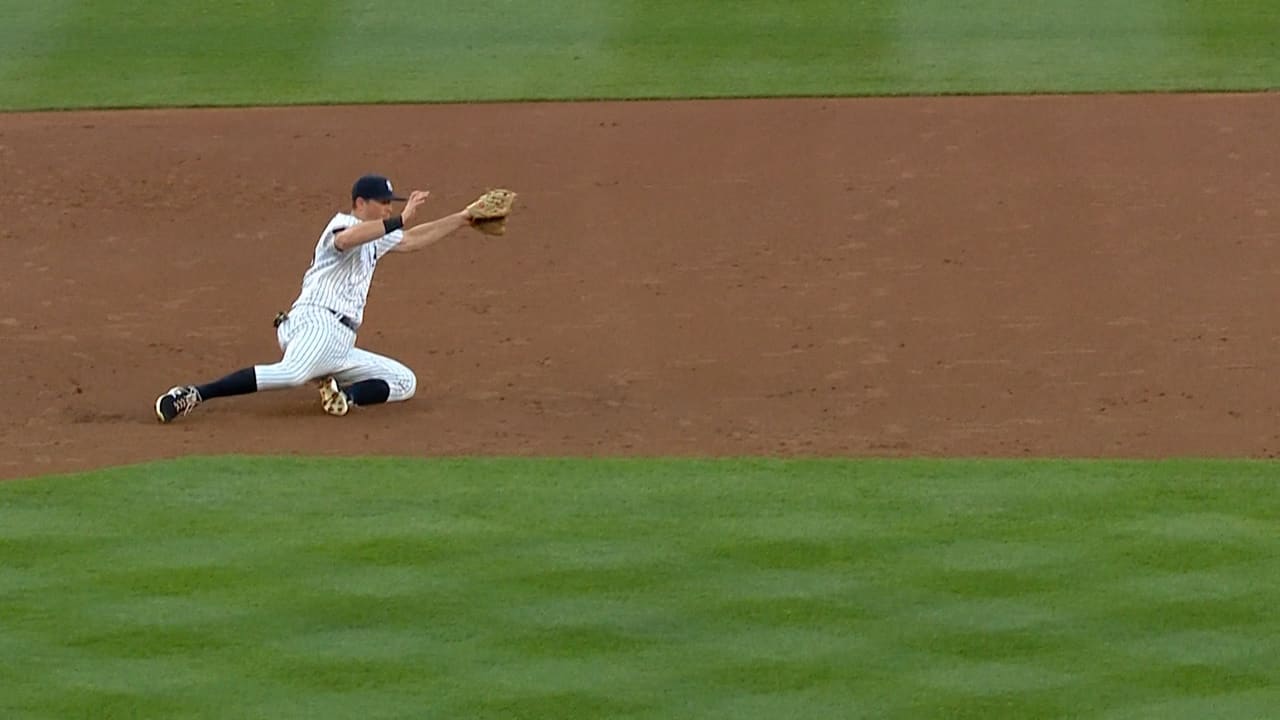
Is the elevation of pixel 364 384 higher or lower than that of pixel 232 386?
higher

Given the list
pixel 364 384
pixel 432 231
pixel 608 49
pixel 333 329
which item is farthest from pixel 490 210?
pixel 608 49

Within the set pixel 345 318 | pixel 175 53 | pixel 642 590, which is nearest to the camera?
pixel 642 590

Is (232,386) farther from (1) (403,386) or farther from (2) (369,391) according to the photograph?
(1) (403,386)

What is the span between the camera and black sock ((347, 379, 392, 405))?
36.5 feet

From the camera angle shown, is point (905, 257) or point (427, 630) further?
point (905, 257)

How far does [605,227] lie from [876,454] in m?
4.28

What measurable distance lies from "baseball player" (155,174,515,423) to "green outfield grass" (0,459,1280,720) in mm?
871

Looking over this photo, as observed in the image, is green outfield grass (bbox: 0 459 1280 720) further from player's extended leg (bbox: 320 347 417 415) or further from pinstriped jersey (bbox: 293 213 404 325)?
pinstriped jersey (bbox: 293 213 404 325)

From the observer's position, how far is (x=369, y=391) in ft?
36.5

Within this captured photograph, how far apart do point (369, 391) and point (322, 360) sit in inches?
11.2

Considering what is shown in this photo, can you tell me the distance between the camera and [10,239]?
46.3ft

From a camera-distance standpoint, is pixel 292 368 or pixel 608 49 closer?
pixel 292 368

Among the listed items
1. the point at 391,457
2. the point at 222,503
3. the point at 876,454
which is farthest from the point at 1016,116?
the point at 222,503

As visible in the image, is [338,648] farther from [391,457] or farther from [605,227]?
[605,227]
